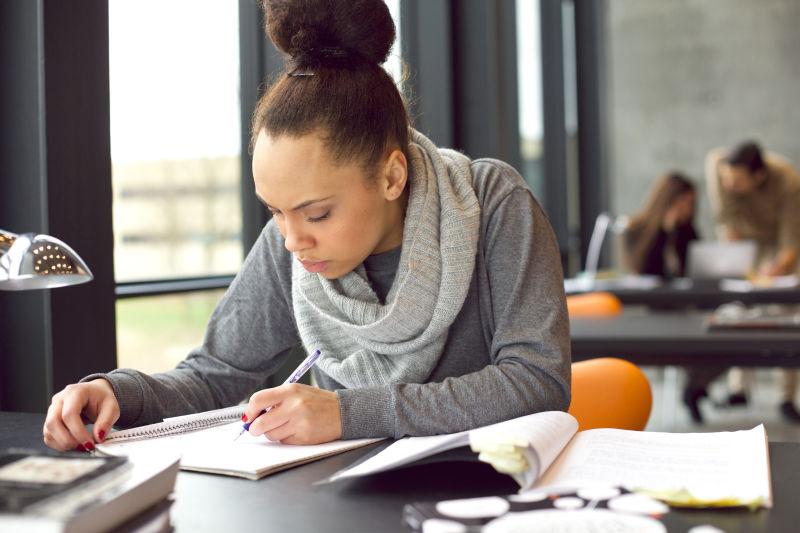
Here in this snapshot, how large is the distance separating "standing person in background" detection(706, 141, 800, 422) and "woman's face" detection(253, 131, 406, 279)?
411cm

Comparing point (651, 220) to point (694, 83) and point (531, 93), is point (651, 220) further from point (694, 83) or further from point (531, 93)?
point (694, 83)

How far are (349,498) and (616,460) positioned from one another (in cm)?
30

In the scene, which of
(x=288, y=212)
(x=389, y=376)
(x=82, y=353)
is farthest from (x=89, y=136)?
(x=389, y=376)

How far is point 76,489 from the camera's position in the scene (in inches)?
29.2

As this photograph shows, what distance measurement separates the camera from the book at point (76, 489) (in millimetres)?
696

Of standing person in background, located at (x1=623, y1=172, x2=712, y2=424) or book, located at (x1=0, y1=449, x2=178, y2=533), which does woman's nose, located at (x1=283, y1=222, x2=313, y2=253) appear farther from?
standing person in background, located at (x1=623, y1=172, x2=712, y2=424)

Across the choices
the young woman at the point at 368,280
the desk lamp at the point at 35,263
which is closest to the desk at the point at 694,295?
the young woman at the point at 368,280

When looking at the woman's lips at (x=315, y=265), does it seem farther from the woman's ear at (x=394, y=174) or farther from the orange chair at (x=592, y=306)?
the orange chair at (x=592, y=306)

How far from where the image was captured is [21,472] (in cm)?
79

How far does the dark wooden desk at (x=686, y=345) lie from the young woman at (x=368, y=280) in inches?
49.3

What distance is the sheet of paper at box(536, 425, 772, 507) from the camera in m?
0.90

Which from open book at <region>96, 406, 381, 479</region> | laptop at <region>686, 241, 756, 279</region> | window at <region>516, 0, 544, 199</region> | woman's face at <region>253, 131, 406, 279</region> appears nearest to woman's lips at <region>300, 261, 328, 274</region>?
woman's face at <region>253, 131, 406, 279</region>

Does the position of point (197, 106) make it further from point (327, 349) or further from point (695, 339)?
point (695, 339)

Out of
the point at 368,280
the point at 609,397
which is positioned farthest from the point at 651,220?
the point at 368,280
